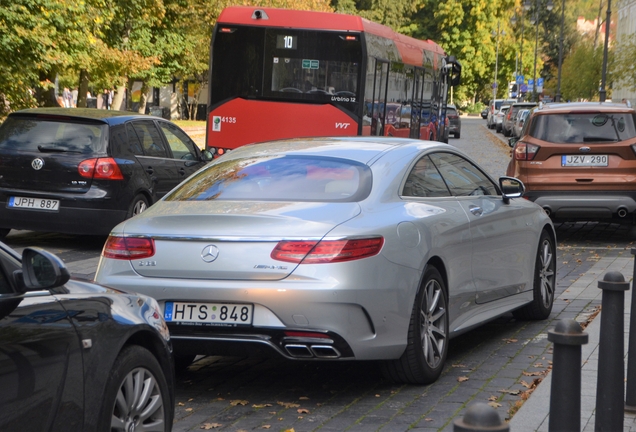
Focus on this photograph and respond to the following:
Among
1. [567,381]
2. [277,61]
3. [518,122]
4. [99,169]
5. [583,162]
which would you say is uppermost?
[277,61]

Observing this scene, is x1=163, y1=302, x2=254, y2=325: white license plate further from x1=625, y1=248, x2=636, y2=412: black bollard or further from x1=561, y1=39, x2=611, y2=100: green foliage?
x1=561, y1=39, x2=611, y2=100: green foliage

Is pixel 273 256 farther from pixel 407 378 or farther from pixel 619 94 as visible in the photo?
pixel 619 94

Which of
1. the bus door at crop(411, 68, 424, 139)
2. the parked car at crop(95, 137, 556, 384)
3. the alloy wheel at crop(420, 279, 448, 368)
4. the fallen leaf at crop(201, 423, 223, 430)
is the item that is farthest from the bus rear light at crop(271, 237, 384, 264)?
the bus door at crop(411, 68, 424, 139)

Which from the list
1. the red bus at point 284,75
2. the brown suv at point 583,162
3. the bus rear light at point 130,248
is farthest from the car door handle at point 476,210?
the red bus at point 284,75

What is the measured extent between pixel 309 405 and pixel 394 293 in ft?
2.50

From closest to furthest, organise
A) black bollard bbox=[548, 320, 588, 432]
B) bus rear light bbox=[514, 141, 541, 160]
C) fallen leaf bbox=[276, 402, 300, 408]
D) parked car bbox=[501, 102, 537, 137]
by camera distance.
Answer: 1. black bollard bbox=[548, 320, 588, 432]
2. fallen leaf bbox=[276, 402, 300, 408]
3. bus rear light bbox=[514, 141, 541, 160]
4. parked car bbox=[501, 102, 537, 137]

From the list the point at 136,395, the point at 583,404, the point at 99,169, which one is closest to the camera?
the point at 136,395

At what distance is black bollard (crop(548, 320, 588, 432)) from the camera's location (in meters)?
3.78

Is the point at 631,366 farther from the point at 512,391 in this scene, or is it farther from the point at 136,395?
the point at 136,395

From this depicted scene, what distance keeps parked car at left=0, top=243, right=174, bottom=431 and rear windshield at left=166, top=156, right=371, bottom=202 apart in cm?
178

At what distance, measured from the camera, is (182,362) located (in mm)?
6797

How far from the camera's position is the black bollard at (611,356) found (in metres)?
4.85

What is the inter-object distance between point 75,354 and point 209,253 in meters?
1.97

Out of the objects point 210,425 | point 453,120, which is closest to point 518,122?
point 453,120
